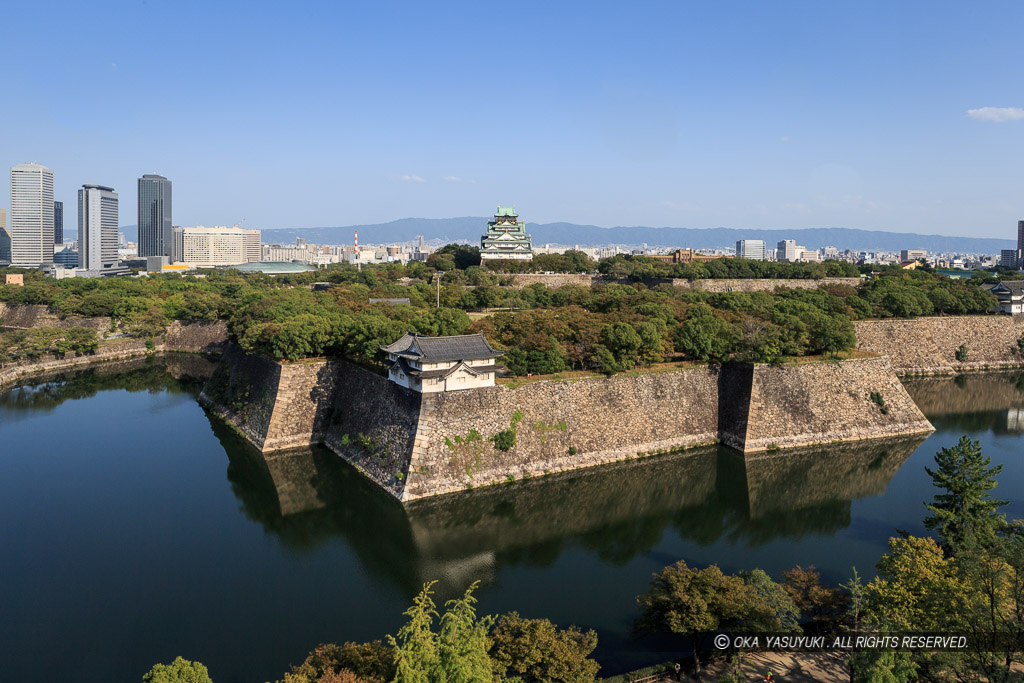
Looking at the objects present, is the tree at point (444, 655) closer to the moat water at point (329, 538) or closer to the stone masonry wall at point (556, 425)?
the moat water at point (329, 538)

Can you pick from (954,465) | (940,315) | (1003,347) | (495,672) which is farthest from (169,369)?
(1003,347)

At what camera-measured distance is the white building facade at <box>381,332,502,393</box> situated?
51.8 feet

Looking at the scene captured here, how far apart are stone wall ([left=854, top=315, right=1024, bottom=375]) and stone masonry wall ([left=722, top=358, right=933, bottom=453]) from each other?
10.2m

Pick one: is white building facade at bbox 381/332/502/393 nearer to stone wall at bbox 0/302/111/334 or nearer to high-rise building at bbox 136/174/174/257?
stone wall at bbox 0/302/111/334

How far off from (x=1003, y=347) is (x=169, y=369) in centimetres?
4143

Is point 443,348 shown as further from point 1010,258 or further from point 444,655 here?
point 1010,258

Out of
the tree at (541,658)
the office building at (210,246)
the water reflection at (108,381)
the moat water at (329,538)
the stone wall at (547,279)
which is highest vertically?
the office building at (210,246)

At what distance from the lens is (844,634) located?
9477mm

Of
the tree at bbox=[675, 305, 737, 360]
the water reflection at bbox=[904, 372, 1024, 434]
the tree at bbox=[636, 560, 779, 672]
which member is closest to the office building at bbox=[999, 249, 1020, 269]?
the water reflection at bbox=[904, 372, 1024, 434]

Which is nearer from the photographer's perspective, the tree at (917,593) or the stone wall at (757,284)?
the tree at (917,593)

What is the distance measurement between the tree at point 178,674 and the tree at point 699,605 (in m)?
5.75

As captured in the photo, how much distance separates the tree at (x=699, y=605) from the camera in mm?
8797

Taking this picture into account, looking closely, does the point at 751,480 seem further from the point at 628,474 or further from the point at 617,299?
the point at 617,299

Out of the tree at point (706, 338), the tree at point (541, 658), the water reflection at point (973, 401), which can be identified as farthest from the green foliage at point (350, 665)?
the water reflection at point (973, 401)
